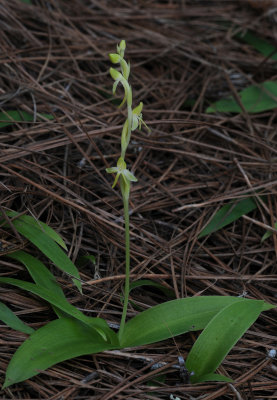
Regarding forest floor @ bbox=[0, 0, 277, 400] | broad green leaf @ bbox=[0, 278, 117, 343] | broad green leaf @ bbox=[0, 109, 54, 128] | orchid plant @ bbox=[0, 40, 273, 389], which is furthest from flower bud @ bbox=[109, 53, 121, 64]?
broad green leaf @ bbox=[0, 109, 54, 128]

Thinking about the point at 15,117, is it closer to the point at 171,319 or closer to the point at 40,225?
the point at 40,225

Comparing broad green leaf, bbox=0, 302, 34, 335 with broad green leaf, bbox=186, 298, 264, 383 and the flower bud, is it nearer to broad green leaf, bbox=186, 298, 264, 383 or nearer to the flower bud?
broad green leaf, bbox=186, 298, 264, 383

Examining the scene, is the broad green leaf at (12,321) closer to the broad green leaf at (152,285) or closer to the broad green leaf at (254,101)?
the broad green leaf at (152,285)

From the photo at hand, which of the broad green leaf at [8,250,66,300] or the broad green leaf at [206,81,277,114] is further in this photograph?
the broad green leaf at [206,81,277,114]

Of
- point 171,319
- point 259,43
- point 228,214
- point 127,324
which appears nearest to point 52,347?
point 127,324

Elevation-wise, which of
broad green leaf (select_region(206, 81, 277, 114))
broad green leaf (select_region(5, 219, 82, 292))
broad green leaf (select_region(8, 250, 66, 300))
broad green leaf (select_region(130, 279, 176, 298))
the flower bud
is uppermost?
the flower bud

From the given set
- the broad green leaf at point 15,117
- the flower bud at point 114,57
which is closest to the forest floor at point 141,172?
the broad green leaf at point 15,117

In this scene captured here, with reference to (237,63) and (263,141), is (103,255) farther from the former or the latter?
(237,63)
